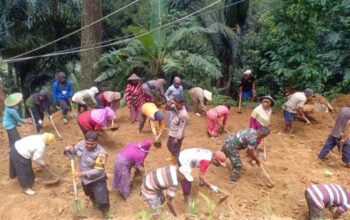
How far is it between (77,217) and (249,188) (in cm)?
295

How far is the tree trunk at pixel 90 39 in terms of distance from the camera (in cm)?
1165

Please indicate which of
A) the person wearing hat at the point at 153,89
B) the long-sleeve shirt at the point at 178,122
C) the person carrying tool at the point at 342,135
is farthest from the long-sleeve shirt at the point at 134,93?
the person carrying tool at the point at 342,135

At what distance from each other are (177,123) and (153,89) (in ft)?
9.51

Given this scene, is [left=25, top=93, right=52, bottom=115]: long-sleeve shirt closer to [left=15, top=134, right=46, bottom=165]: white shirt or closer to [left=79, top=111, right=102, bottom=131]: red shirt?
[left=79, top=111, right=102, bottom=131]: red shirt

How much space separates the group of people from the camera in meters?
6.11

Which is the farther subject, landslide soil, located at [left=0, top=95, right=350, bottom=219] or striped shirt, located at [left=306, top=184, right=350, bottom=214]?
landslide soil, located at [left=0, top=95, right=350, bottom=219]

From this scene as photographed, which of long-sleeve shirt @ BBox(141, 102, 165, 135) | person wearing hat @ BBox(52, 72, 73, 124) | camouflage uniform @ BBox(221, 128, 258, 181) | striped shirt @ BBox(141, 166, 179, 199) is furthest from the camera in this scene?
person wearing hat @ BBox(52, 72, 73, 124)

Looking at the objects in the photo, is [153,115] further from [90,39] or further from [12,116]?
[90,39]

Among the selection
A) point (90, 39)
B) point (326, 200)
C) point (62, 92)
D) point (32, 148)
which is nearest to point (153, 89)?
point (62, 92)

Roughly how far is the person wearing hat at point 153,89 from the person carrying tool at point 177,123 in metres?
2.02

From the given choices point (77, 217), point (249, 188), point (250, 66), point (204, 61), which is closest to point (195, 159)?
point (249, 188)

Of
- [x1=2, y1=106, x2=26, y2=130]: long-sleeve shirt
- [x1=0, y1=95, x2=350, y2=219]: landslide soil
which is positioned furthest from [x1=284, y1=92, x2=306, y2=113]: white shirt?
[x1=2, y1=106, x2=26, y2=130]: long-sleeve shirt

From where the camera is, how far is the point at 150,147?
7.44 meters

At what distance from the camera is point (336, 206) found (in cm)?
627
